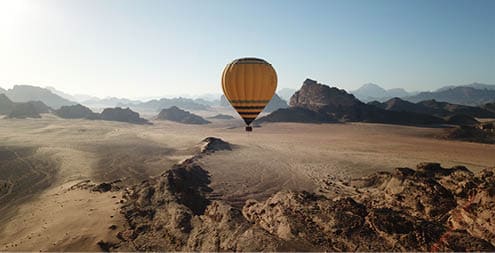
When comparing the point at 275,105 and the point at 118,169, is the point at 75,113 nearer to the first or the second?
the point at 118,169

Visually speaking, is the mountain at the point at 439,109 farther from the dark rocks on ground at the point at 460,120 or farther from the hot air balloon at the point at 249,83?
the hot air balloon at the point at 249,83

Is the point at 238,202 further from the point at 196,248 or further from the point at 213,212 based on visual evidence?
the point at 196,248

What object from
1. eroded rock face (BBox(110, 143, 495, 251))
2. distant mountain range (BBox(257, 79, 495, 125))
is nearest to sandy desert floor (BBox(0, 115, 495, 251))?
eroded rock face (BBox(110, 143, 495, 251))

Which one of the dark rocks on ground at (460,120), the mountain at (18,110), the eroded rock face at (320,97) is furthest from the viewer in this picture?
the eroded rock face at (320,97)

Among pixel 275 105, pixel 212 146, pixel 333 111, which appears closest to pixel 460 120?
pixel 333 111

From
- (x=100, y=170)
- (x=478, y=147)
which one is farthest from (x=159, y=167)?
(x=478, y=147)

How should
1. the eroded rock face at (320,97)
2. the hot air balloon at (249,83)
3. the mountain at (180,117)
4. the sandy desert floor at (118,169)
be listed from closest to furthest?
1. the sandy desert floor at (118,169)
2. the hot air balloon at (249,83)
3. the eroded rock face at (320,97)
4. the mountain at (180,117)

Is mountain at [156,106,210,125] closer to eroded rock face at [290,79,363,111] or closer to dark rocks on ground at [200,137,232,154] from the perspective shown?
eroded rock face at [290,79,363,111]

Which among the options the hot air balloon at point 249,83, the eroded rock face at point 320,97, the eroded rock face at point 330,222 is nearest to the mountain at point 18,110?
the eroded rock face at point 320,97
